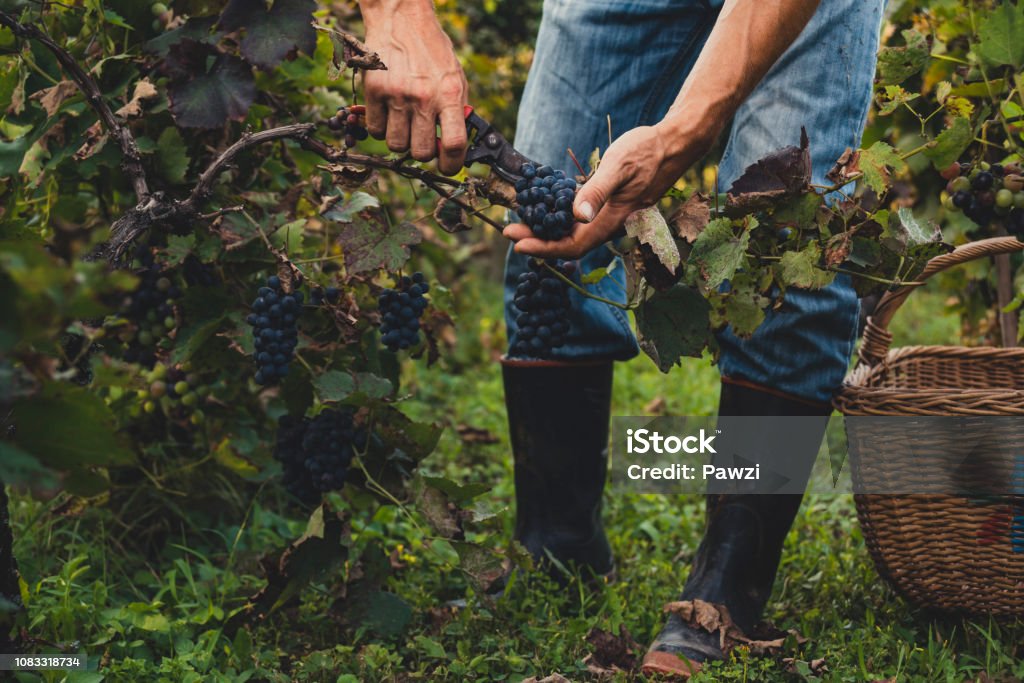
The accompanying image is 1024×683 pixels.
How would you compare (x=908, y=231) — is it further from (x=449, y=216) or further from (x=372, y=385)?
(x=372, y=385)

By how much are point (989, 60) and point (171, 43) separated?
1382mm

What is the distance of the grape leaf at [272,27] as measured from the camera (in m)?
1.46

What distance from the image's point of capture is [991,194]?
62.3 inches

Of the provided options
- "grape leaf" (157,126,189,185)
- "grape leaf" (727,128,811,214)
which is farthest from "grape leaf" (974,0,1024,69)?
"grape leaf" (157,126,189,185)

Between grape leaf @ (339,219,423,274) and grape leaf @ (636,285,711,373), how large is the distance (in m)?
0.38

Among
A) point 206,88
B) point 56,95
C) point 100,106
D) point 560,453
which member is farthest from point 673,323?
point 56,95

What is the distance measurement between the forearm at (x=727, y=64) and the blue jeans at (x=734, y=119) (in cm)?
27

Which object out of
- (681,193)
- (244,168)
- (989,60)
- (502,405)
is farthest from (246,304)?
(502,405)

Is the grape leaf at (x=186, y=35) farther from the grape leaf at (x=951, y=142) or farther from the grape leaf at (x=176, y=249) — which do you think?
the grape leaf at (x=951, y=142)

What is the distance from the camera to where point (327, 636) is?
1812mm

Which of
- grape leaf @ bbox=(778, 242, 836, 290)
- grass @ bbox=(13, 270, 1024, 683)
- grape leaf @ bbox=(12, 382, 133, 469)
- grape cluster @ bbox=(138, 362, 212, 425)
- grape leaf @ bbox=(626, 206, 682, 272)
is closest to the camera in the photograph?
grape leaf @ bbox=(12, 382, 133, 469)

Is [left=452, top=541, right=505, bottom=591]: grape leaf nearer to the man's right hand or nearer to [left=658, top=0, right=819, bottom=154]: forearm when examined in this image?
the man's right hand

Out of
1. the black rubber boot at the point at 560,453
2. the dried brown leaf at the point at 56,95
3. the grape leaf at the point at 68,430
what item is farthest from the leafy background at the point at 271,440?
the grape leaf at the point at 68,430

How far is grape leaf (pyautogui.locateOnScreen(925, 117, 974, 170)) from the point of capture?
62.9 inches
